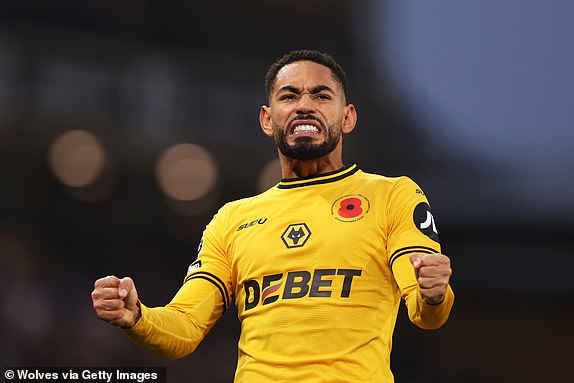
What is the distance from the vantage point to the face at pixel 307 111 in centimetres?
353

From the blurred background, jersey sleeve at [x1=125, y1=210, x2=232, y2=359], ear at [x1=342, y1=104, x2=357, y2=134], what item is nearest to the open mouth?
ear at [x1=342, y1=104, x2=357, y2=134]

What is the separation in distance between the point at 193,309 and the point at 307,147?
842 millimetres

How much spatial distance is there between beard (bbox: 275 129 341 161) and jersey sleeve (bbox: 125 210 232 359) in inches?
17.3

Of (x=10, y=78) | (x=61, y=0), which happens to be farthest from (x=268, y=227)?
(x=61, y=0)

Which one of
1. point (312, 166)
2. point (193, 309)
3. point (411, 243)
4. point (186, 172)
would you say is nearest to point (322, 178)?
point (312, 166)

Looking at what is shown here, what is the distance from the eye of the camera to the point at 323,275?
319 centimetres

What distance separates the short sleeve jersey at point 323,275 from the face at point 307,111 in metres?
0.17

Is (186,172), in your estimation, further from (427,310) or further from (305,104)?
(427,310)

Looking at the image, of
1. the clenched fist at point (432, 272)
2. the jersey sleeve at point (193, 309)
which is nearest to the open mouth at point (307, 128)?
the jersey sleeve at point (193, 309)

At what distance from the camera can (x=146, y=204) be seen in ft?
39.8

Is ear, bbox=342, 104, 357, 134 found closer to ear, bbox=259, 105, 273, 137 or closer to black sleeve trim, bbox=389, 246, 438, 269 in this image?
ear, bbox=259, 105, 273, 137

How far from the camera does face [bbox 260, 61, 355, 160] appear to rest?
353cm

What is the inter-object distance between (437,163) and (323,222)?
9464 millimetres

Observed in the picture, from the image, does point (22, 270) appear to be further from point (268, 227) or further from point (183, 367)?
point (268, 227)
